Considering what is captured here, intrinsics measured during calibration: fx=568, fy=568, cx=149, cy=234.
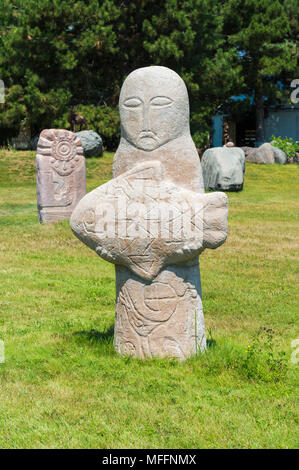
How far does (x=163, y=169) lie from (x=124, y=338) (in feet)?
4.24

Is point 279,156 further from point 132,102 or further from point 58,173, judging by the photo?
point 132,102

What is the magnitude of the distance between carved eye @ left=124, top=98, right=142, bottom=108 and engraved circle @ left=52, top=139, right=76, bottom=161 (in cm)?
749

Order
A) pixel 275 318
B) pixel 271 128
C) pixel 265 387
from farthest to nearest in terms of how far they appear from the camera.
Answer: pixel 271 128 → pixel 275 318 → pixel 265 387

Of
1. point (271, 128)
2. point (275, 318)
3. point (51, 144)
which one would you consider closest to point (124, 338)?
point (275, 318)

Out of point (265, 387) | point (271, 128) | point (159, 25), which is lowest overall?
point (271, 128)

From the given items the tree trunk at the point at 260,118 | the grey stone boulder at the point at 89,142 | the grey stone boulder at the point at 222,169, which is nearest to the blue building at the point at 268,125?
the tree trunk at the point at 260,118

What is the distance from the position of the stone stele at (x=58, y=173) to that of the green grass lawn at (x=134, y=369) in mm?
3179

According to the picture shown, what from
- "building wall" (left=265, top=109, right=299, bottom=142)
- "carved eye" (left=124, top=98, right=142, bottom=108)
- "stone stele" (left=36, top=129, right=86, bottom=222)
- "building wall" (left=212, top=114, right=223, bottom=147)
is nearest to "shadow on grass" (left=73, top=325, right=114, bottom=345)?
"carved eye" (left=124, top=98, right=142, bottom=108)

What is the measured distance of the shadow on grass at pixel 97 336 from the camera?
4566 mm

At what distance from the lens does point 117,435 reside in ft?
10.4

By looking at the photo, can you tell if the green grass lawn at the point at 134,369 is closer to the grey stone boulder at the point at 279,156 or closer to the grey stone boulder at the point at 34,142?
the grey stone boulder at the point at 34,142

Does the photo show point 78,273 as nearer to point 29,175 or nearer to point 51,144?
point 51,144

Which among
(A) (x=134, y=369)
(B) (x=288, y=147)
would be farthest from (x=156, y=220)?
(B) (x=288, y=147)

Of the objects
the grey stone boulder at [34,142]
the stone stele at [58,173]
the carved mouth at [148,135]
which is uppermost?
the carved mouth at [148,135]
